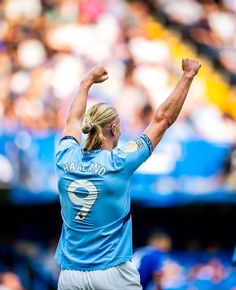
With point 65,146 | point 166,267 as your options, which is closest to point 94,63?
point 166,267

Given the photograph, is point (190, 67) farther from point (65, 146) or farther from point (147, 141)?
point (65, 146)

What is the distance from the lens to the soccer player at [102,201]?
195 inches

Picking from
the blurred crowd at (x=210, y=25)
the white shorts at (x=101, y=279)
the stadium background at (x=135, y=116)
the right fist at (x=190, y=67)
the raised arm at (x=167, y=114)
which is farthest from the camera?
the blurred crowd at (x=210, y=25)

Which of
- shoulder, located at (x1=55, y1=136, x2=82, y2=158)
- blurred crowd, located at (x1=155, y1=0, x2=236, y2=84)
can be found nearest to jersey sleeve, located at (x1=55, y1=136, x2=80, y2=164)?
shoulder, located at (x1=55, y1=136, x2=82, y2=158)

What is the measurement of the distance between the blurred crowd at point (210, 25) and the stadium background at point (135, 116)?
18mm

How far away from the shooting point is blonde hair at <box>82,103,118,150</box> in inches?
196

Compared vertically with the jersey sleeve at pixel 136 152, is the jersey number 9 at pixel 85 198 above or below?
below

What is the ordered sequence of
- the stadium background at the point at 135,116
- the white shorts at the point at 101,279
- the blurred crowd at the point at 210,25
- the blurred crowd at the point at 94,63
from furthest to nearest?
the blurred crowd at the point at 210,25
the blurred crowd at the point at 94,63
the stadium background at the point at 135,116
the white shorts at the point at 101,279

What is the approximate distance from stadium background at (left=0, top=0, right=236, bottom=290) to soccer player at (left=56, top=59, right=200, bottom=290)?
326 inches

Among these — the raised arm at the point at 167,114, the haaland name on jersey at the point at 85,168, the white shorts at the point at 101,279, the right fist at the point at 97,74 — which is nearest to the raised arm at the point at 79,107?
the right fist at the point at 97,74

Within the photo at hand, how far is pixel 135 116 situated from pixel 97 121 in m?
9.73

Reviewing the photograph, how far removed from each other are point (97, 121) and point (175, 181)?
9.12 m

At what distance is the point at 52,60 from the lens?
603 inches

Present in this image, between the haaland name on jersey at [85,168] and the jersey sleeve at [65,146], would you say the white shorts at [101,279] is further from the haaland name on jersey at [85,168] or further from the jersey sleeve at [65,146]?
the jersey sleeve at [65,146]
